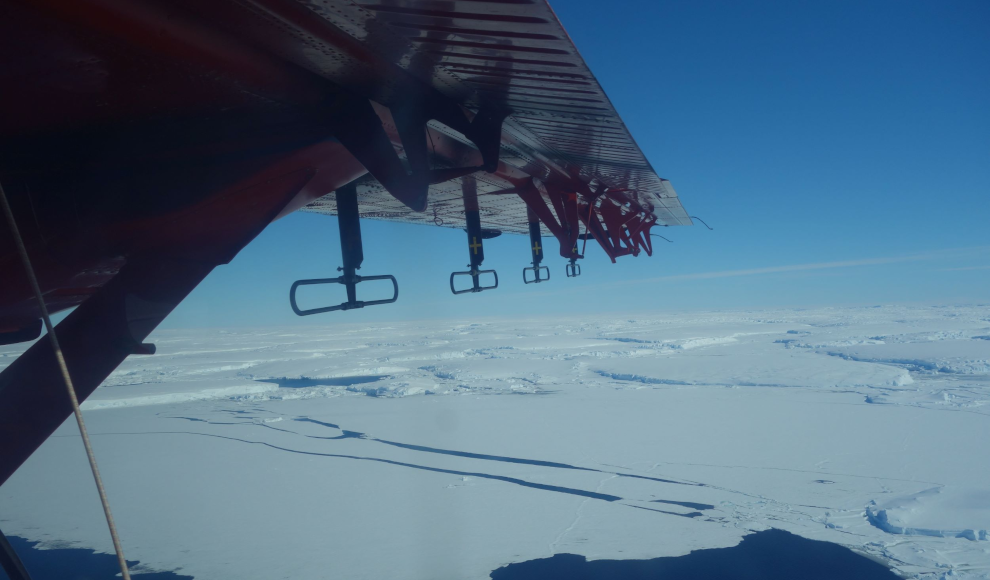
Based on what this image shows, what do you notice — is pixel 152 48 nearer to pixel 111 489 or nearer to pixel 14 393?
pixel 14 393

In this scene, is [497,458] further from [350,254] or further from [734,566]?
[350,254]

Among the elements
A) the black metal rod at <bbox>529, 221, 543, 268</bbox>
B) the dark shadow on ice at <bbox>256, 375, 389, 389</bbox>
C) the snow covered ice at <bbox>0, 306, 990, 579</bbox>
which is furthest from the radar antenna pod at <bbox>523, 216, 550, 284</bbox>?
the dark shadow on ice at <bbox>256, 375, 389, 389</bbox>

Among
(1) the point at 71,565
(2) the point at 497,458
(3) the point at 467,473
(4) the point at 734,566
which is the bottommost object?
(2) the point at 497,458

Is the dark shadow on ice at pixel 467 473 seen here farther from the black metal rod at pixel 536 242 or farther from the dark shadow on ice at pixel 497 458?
the black metal rod at pixel 536 242

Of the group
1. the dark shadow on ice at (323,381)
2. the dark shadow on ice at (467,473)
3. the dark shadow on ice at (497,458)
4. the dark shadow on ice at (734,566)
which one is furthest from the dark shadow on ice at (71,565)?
the dark shadow on ice at (323,381)

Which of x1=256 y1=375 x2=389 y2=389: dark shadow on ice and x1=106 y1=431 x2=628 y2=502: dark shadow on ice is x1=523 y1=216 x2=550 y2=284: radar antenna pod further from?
x1=256 y1=375 x2=389 y2=389: dark shadow on ice

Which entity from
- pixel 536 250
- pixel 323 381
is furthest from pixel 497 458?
pixel 323 381
